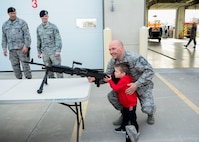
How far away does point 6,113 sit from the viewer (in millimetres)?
3613

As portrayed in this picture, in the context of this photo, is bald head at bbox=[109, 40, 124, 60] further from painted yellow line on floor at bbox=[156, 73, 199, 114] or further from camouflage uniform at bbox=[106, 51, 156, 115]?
painted yellow line on floor at bbox=[156, 73, 199, 114]

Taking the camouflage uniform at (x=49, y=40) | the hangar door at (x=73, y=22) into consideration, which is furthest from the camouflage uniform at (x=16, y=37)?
the hangar door at (x=73, y=22)

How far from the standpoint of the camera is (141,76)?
256 centimetres

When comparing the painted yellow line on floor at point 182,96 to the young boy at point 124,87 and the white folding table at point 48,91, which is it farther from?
the white folding table at point 48,91

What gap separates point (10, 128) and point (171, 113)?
236cm

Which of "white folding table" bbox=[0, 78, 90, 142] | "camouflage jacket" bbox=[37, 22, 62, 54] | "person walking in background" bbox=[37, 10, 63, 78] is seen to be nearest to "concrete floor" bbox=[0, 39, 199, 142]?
"white folding table" bbox=[0, 78, 90, 142]

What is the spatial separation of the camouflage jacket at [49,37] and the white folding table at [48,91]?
200 centimetres

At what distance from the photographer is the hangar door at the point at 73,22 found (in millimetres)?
6266

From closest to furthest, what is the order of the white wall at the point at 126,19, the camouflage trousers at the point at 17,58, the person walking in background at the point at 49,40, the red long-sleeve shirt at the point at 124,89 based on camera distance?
the red long-sleeve shirt at the point at 124,89 < the person walking in background at the point at 49,40 < the camouflage trousers at the point at 17,58 < the white wall at the point at 126,19

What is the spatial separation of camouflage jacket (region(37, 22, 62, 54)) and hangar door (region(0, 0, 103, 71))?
6.07ft

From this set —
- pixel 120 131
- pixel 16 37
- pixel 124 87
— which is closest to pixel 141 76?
pixel 124 87

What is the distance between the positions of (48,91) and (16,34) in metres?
2.81

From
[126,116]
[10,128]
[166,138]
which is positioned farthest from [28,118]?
[166,138]

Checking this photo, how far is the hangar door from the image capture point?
6.27 m
